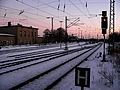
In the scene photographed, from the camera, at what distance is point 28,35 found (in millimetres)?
56562

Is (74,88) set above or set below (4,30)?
below

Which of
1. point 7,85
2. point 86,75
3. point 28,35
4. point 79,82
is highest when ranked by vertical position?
point 28,35

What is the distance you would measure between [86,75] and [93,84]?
9.93 ft

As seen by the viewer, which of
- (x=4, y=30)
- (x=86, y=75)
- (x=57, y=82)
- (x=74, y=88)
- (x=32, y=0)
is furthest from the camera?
(x=4, y=30)

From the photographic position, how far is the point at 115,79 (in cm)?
666

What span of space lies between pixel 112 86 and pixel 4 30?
183ft

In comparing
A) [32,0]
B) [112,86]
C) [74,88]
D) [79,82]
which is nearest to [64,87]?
[74,88]

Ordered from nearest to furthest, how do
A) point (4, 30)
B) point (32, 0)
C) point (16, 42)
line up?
1. point (32, 0)
2. point (16, 42)
3. point (4, 30)

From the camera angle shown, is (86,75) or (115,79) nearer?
(86,75)

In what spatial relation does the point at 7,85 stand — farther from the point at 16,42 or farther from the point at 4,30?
the point at 4,30

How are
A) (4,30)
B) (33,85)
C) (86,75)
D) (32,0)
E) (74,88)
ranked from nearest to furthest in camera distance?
(86,75)
(74,88)
(33,85)
(32,0)
(4,30)

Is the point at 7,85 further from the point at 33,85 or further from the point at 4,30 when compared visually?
the point at 4,30

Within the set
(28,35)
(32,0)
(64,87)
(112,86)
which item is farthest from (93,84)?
(28,35)

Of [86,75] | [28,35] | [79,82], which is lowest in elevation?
[79,82]
